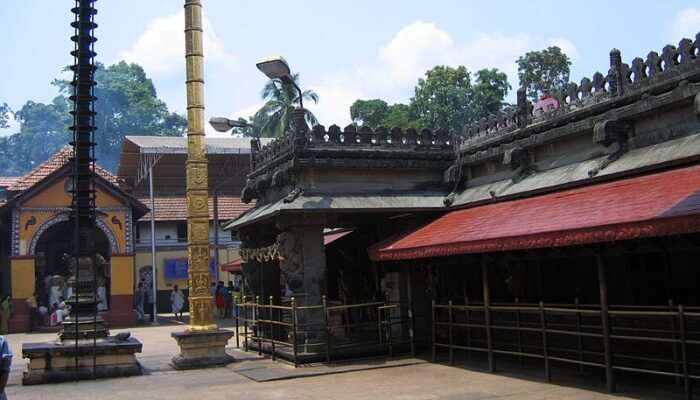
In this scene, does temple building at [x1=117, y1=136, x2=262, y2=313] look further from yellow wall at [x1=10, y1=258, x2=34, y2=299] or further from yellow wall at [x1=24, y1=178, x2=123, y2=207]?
yellow wall at [x1=10, y1=258, x2=34, y2=299]

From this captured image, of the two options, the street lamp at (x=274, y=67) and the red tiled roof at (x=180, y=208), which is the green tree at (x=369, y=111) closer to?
the red tiled roof at (x=180, y=208)

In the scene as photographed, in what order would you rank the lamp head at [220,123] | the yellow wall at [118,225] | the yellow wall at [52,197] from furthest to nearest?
the yellow wall at [118,225] → the yellow wall at [52,197] → the lamp head at [220,123]

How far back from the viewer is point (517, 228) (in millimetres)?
10656

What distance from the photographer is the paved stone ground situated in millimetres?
9992

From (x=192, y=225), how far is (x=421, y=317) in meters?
5.48

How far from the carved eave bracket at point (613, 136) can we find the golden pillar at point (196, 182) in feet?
27.9

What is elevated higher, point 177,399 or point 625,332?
point 625,332

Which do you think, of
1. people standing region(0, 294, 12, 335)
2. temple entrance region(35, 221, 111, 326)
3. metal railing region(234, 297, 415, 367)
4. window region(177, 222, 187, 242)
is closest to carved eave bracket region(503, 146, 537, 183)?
metal railing region(234, 297, 415, 367)

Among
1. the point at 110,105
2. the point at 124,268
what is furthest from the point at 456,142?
the point at 110,105

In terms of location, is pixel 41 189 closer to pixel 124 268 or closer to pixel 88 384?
pixel 124 268

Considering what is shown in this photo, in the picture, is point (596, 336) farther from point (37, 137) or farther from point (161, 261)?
point (37, 137)

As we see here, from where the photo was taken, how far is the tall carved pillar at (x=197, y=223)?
49.2ft

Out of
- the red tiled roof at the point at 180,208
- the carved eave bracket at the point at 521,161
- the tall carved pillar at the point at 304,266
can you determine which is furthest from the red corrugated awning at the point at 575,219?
the red tiled roof at the point at 180,208

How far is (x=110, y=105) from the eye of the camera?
88625mm
